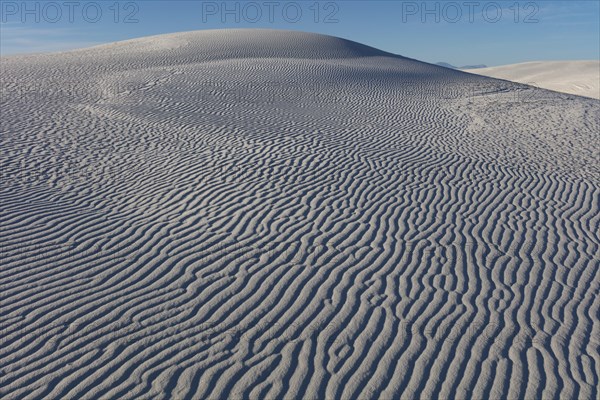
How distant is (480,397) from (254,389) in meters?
2.18

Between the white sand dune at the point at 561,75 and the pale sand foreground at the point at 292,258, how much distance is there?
89.6 feet

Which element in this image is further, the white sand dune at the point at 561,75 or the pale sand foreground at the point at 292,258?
the white sand dune at the point at 561,75

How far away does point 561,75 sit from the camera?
5562 centimetres

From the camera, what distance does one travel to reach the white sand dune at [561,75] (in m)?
39.9

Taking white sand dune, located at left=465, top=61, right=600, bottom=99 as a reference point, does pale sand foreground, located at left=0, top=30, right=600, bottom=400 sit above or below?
below

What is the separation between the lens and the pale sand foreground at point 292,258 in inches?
197

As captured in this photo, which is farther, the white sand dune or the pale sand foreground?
the white sand dune

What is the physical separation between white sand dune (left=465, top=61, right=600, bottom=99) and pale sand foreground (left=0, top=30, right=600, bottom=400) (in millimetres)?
27319

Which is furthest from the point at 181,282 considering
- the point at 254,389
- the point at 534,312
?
the point at 534,312

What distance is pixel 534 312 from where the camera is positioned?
20.1 feet

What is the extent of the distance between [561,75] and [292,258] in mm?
58706

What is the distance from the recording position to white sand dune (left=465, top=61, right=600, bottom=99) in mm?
39906

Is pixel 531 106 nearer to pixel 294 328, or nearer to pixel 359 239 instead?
pixel 359 239

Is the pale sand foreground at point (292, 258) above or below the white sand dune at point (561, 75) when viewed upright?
below
